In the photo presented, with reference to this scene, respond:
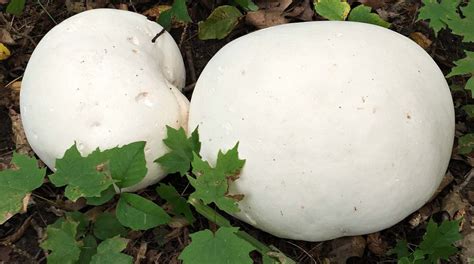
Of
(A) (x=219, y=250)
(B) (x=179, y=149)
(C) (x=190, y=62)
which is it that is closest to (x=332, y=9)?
(C) (x=190, y=62)

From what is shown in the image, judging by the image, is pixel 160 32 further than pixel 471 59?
Yes

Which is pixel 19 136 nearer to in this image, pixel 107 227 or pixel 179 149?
pixel 107 227

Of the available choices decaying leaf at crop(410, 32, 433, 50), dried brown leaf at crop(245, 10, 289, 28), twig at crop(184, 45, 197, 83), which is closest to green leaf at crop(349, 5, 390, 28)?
decaying leaf at crop(410, 32, 433, 50)

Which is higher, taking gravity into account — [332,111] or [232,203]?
[332,111]

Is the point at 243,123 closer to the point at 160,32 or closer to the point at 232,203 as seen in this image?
the point at 232,203

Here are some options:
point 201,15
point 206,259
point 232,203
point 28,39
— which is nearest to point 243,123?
point 232,203

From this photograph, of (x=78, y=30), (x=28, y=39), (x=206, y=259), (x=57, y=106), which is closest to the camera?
(x=206, y=259)
